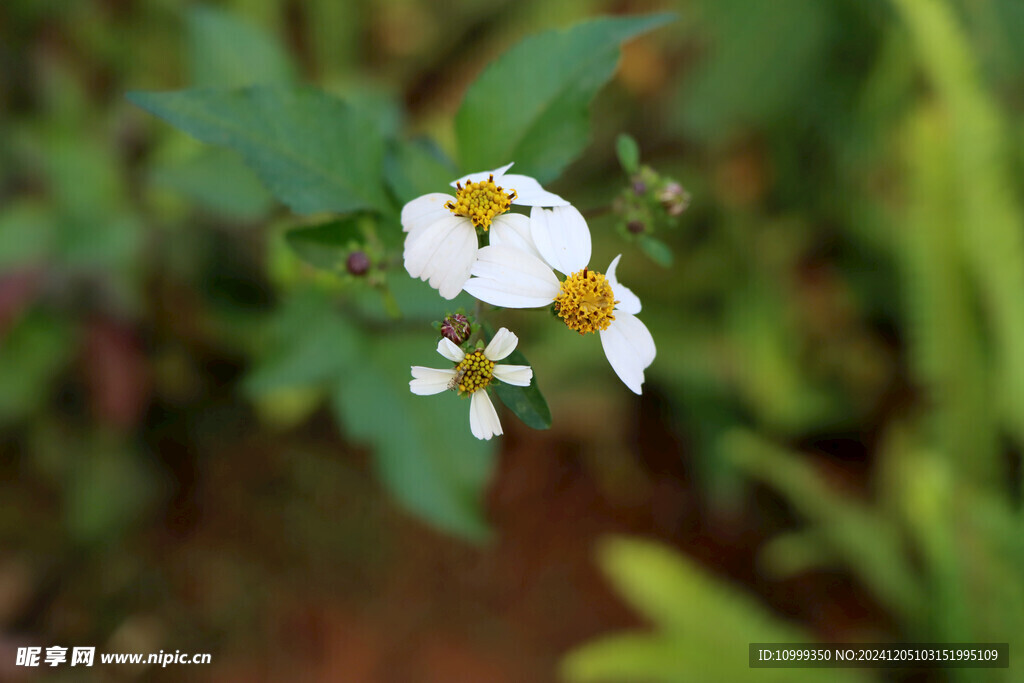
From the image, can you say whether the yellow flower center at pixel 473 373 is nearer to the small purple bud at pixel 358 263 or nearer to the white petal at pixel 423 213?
the white petal at pixel 423 213

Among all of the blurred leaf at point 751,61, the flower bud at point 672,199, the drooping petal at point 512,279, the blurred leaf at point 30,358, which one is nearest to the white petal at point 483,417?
the drooping petal at point 512,279

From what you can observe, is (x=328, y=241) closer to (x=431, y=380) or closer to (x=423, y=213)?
(x=423, y=213)

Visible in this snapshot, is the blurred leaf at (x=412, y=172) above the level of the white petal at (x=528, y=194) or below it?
above

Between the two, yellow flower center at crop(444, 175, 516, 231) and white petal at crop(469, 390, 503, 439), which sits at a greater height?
yellow flower center at crop(444, 175, 516, 231)

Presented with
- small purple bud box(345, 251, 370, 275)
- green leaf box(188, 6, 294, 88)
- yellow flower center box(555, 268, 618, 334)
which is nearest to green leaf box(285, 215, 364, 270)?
small purple bud box(345, 251, 370, 275)

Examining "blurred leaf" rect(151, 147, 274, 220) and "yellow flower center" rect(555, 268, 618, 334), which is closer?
"yellow flower center" rect(555, 268, 618, 334)

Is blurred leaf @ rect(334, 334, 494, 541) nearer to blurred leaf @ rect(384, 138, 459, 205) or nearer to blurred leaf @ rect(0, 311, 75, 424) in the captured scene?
blurred leaf @ rect(384, 138, 459, 205)
